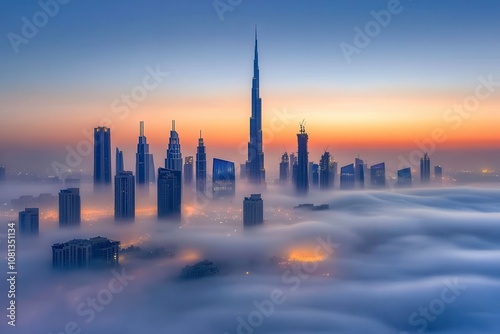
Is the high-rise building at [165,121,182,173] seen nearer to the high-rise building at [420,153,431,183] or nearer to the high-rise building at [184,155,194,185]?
the high-rise building at [184,155,194,185]

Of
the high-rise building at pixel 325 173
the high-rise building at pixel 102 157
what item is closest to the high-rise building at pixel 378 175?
the high-rise building at pixel 325 173

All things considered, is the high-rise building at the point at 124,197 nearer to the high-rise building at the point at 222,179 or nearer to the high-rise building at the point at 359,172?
the high-rise building at the point at 222,179

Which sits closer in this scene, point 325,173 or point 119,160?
point 119,160

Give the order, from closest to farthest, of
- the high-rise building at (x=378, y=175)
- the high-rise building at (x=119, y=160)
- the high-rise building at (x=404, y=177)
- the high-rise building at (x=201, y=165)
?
the high-rise building at (x=119, y=160) → the high-rise building at (x=201, y=165) → the high-rise building at (x=404, y=177) → the high-rise building at (x=378, y=175)

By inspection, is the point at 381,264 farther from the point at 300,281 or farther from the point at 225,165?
the point at 225,165

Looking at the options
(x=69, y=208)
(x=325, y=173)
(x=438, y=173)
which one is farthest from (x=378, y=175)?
(x=69, y=208)

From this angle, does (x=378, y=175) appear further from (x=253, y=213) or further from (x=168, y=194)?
(x=168, y=194)
